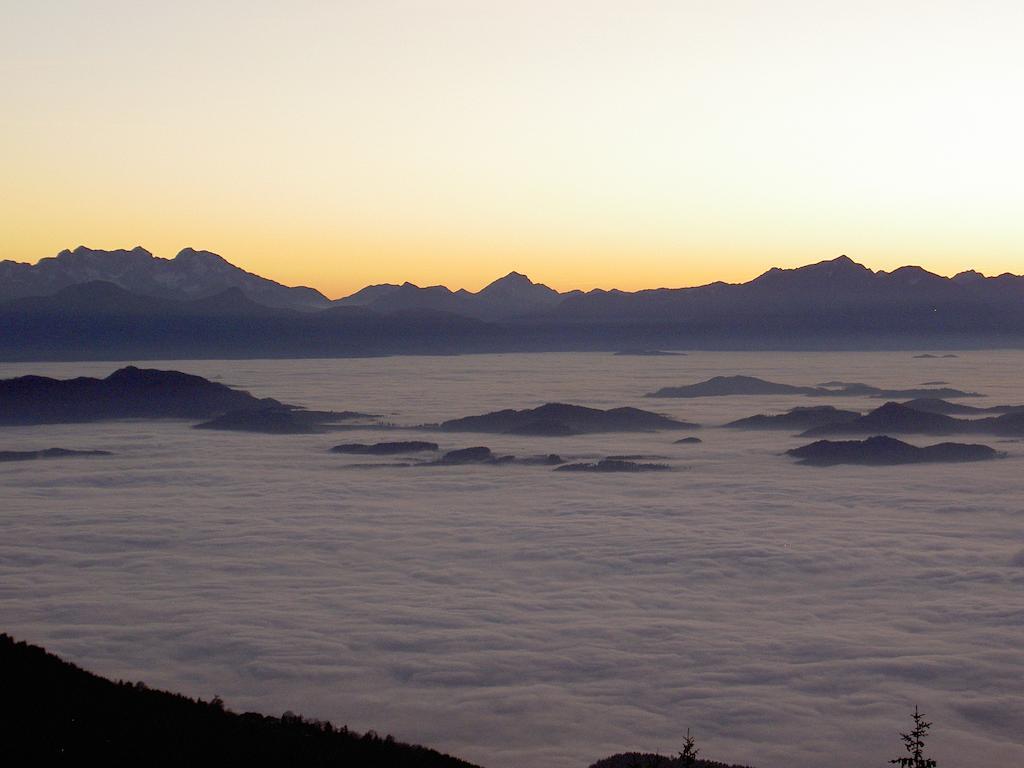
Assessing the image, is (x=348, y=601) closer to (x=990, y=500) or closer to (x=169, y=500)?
(x=169, y=500)

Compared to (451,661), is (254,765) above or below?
above

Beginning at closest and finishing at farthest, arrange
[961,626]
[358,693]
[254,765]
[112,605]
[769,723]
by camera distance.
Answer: [254,765] < [769,723] < [358,693] < [961,626] < [112,605]

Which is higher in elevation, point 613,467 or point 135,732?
point 135,732

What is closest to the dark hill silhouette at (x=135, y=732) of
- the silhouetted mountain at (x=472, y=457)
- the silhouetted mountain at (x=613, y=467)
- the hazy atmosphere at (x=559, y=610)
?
the hazy atmosphere at (x=559, y=610)

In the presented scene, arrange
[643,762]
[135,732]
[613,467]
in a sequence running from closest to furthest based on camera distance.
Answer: [135,732], [643,762], [613,467]

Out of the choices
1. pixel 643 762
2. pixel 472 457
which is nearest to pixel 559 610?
pixel 643 762

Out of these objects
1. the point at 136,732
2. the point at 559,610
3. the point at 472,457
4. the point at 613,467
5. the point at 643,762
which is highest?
the point at 136,732

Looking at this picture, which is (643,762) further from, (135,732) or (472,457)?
(472,457)

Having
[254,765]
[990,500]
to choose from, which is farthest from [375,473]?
[254,765]

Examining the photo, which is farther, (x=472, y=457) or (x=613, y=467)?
(x=472, y=457)

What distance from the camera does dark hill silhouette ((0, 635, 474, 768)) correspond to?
2319cm

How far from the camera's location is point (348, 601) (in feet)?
260

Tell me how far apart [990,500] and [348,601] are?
9164 centimetres

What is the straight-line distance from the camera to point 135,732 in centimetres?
2550
